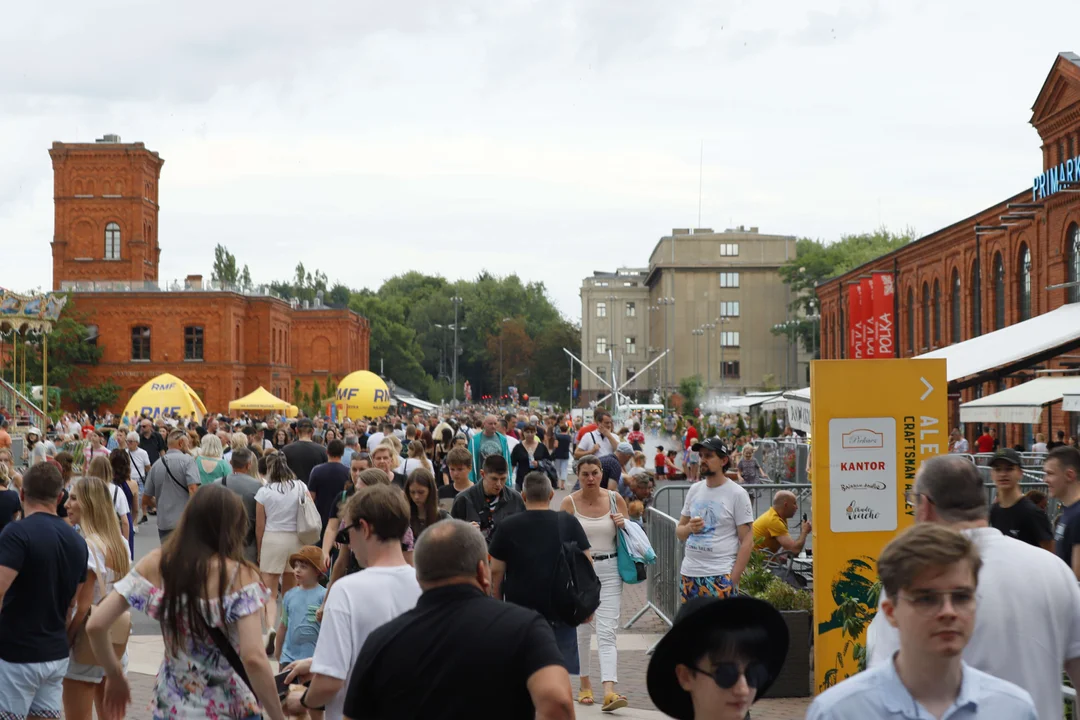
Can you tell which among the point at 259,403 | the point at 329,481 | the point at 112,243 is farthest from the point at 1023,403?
the point at 112,243

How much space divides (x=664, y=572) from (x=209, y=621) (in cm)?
884

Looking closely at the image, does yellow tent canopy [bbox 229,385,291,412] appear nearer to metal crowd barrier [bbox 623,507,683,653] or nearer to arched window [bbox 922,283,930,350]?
arched window [bbox 922,283,930,350]

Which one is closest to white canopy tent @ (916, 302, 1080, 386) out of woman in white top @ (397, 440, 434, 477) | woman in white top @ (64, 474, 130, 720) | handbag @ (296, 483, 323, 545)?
woman in white top @ (397, 440, 434, 477)

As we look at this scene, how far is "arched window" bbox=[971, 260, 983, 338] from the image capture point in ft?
142

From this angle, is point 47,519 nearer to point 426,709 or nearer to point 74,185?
point 426,709

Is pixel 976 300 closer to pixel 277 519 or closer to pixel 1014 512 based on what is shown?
pixel 277 519

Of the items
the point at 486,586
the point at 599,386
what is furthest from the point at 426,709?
the point at 599,386

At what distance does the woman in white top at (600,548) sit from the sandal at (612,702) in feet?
0.72

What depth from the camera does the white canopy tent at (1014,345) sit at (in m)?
19.9

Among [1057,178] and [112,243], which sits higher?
[112,243]

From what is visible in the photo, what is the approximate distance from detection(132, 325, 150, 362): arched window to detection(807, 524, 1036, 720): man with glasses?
3178 inches

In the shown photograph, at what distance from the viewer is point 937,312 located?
50.5m

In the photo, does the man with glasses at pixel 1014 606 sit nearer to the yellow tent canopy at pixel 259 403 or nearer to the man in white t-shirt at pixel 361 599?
the man in white t-shirt at pixel 361 599

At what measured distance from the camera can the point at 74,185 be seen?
85312 mm
